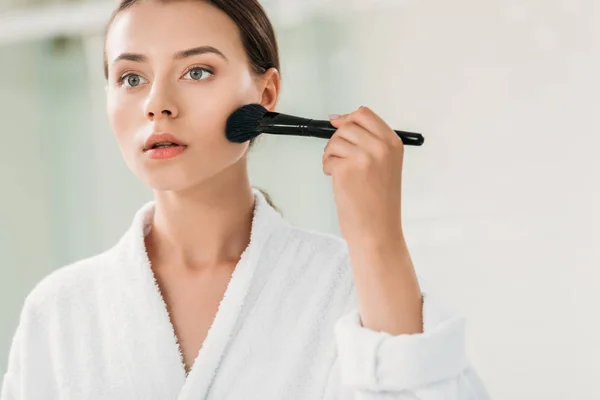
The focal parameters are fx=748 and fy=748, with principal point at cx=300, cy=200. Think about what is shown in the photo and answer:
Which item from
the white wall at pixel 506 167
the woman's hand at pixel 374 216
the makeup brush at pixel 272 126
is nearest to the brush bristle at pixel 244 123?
the makeup brush at pixel 272 126

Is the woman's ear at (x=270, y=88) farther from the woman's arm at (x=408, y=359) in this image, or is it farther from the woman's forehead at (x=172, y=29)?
the woman's arm at (x=408, y=359)

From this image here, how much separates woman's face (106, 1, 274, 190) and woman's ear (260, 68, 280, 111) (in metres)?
0.06

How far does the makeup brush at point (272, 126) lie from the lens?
0.65 metres

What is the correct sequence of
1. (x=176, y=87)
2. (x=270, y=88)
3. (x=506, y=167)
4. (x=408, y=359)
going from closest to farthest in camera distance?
(x=408, y=359) → (x=176, y=87) → (x=270, y=88) → (x=506, y=167)

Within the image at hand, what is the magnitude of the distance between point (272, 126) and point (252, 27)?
0.15 m

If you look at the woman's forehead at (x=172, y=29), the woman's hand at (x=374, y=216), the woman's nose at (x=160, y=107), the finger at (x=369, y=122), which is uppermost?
the woman's forehead at (x=172, y=29)

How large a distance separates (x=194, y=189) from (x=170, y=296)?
123 millimetres

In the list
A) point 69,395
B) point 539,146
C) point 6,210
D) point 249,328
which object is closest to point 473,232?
point 539,146

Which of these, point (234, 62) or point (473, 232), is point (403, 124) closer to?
point (473, 232)

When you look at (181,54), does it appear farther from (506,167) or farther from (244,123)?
(506,167)

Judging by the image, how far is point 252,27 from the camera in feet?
2.58

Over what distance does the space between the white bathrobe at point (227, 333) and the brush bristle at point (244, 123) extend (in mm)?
119

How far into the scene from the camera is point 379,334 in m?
0.64

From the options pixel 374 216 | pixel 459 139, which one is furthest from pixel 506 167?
pixel 374 216
